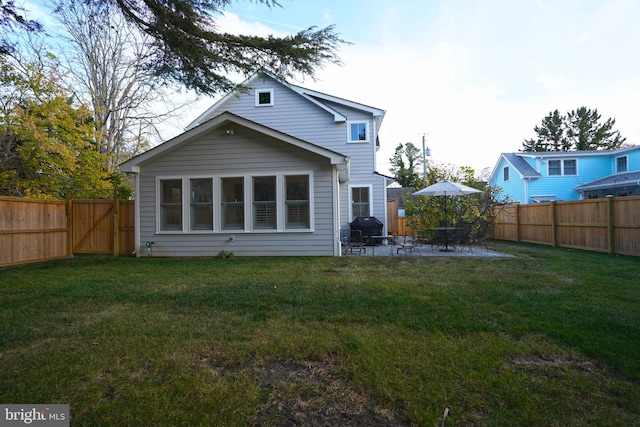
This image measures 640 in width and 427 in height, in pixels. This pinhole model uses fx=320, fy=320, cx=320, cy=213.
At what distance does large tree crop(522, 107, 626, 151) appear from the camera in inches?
1277

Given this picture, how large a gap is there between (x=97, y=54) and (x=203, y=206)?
45.1ft

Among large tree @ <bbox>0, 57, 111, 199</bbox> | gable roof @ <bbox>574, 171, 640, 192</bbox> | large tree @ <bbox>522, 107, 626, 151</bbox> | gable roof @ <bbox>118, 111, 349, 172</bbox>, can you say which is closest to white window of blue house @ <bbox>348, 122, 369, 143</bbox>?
gable roof @ <bbox>118, 111, 349, 172</bbox>

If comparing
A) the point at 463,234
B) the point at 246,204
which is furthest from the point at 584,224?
the point at 246,204

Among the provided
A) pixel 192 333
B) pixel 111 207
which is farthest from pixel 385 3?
pixel 111 207

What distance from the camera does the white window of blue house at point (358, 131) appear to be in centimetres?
1362

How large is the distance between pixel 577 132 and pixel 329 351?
4218 centimetres

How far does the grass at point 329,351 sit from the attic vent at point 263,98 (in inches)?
396

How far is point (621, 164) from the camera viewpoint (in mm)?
20109

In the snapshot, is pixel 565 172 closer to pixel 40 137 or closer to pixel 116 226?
pixel 116 226

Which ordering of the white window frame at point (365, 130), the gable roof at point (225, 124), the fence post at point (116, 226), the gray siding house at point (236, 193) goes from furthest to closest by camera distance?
the white window frame at point (365, 130)
the fence post at point (116, 226)
the gray siding house at point (236, 193)
the gable roof at point (225, 124)

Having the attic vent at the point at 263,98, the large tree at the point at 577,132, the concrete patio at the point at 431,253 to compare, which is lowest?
the concrete patio at the point at 431,253

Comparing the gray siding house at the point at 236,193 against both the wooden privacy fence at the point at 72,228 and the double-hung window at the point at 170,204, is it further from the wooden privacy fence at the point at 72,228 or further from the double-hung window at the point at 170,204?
the wooden privacy fence at the point at 72,228

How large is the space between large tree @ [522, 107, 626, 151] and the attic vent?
113ft

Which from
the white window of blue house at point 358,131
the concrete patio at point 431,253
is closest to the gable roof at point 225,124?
the concrete patio at point 431,253
